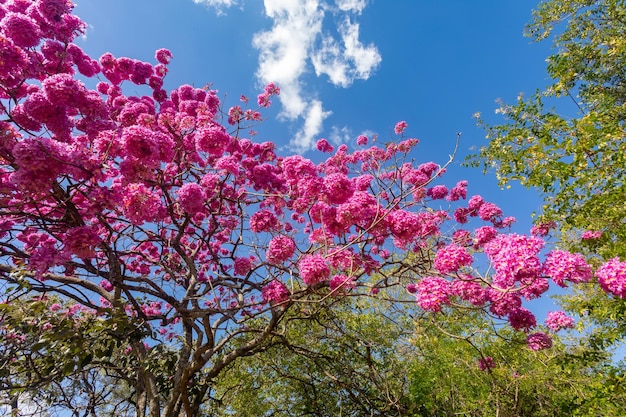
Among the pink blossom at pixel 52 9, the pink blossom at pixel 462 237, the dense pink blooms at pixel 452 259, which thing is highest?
the pink blossom at pixel 52 9

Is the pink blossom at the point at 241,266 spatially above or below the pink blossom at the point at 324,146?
below

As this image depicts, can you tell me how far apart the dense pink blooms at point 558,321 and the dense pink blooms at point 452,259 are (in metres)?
2.51

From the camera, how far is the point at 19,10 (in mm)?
4574

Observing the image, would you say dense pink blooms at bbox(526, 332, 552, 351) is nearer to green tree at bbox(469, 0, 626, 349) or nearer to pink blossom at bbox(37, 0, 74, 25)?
green tree at bbox(469, 0, 626, 349)

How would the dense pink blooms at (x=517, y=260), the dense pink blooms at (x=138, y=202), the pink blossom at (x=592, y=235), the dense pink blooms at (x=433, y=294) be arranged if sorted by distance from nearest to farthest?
the dense pink blooms at (x=517, y=260) < the dense pink blooms at (x=433, y=294) < the dense pink blooms at (x=138, y=202) < the pink blossom at (x=592, y=235)

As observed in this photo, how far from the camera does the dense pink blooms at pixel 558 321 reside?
4.73 m

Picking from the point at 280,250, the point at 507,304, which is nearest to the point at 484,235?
the point at 507,304

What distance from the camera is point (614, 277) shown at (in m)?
2.72

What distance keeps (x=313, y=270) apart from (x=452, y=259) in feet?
4.56

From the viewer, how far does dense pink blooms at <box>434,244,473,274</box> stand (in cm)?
338

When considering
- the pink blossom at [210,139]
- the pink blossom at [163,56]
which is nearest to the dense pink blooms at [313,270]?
the pink blossom at [210,139]

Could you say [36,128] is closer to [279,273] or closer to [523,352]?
[279,273]

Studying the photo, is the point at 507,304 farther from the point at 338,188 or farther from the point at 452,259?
the point at 338,188

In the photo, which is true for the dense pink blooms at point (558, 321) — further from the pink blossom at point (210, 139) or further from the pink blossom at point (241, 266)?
the pink blossom at point (210, 139)
